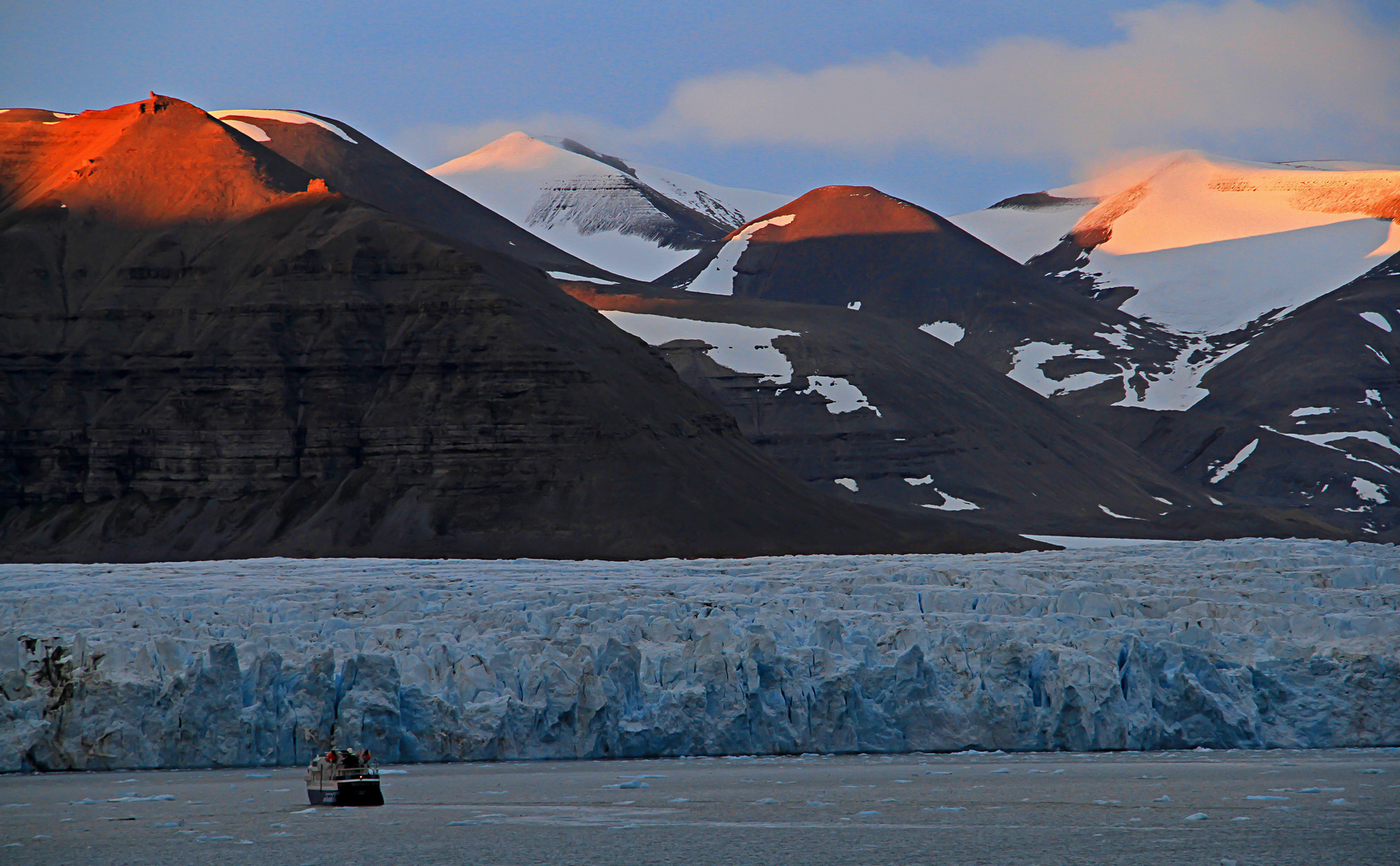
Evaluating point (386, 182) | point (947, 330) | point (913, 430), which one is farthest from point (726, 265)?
point (913, 430)

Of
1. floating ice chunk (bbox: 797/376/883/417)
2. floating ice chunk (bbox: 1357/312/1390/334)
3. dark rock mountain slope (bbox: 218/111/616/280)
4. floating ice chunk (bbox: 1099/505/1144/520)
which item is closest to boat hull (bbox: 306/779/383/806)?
floating ice chunk (bbox: 1099/505/1144/520)

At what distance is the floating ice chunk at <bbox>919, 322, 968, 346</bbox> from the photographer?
169500mm

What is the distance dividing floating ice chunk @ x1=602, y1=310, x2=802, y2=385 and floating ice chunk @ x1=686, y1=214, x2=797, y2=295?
54480 mm

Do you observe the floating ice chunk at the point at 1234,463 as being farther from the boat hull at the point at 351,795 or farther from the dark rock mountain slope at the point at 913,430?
the boat hull at the point at 351,795

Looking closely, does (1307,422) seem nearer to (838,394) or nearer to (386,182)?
(838,394)

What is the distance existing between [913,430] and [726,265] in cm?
7996

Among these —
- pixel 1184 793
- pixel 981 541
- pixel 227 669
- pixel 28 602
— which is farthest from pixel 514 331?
pixel 1184 793

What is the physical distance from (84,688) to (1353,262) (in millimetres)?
190995

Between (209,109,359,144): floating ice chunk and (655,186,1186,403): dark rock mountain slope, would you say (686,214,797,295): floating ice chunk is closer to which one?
(655,186,1186,403): dark rock mountain slope

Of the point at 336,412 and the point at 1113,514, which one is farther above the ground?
the point at 336,412

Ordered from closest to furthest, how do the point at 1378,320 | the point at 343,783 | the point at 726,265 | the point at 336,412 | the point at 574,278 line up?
the point at 343,783 < the point at 336,412 < the point at 574,278 < the point at 1378,320 < the point at 726,265

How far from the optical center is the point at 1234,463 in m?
134

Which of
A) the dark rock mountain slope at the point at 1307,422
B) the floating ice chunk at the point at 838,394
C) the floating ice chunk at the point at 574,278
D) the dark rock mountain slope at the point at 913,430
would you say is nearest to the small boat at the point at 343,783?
the dark rock mountain slope at the point at 913,430

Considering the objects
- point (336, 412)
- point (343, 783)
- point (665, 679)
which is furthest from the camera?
point (336, 412)
